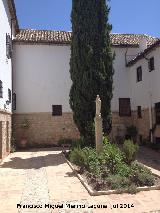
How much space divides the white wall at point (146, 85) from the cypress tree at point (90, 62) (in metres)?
3.54

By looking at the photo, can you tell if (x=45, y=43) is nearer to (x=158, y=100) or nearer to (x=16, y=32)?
(x=16, y=32)

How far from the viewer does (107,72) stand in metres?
16.2

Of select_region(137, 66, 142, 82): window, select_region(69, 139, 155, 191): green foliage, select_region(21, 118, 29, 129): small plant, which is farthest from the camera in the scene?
select_region(137, 66, 142, 82): window

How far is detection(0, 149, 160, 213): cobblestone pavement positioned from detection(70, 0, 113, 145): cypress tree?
14.1ft

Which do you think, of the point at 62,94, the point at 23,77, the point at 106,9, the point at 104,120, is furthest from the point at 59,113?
the point at 106,9

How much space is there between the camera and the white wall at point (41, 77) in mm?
21250

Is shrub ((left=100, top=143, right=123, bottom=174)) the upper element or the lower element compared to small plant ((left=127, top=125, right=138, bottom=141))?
lower

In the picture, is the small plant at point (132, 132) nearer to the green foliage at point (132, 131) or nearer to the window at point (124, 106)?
the green foliage at point (132, 131)

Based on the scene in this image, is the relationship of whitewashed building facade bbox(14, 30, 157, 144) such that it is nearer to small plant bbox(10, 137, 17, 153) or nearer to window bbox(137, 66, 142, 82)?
window bbox(137, 66, 142, 82)

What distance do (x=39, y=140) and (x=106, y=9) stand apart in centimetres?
1016

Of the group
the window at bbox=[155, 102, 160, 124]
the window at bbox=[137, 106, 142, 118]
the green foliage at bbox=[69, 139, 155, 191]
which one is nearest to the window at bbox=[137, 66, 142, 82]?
the window at bbox=[137, 106, 142, 118]

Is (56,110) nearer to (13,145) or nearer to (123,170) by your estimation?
(13,145)

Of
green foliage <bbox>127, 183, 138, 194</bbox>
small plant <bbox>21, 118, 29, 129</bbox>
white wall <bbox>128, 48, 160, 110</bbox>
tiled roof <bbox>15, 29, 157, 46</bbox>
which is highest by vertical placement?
tiled roof <bbox>15, 29, 157, 46</bbox>

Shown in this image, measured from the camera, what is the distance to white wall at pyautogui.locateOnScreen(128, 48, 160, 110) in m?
18.2
